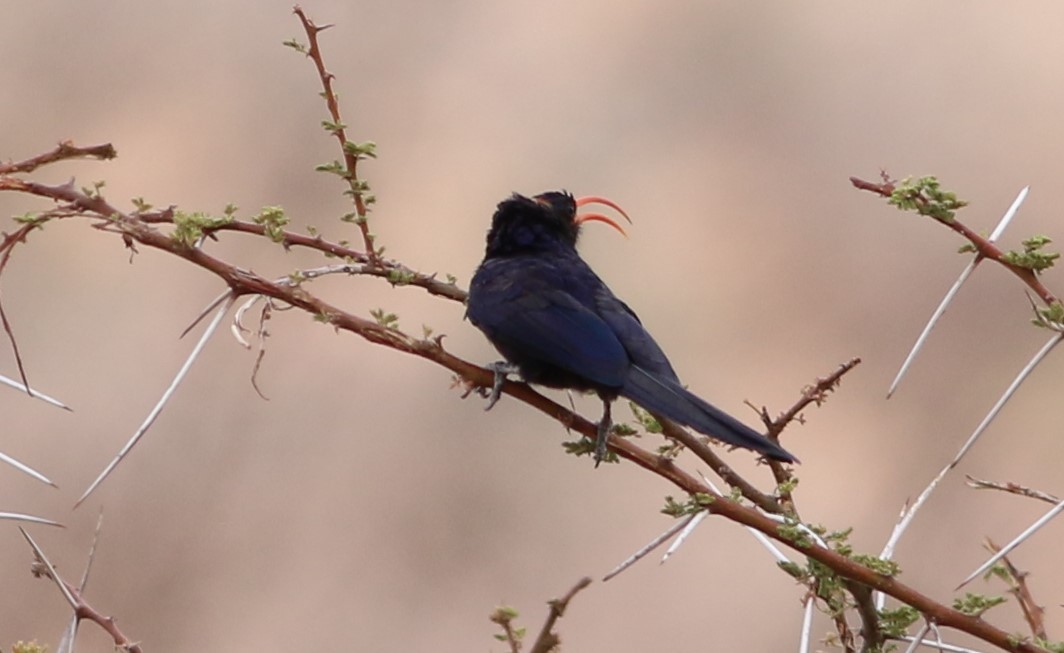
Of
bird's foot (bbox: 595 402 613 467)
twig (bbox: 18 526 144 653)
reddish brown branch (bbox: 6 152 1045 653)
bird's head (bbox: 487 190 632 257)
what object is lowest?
twig (bbox: 18 526 144 653)

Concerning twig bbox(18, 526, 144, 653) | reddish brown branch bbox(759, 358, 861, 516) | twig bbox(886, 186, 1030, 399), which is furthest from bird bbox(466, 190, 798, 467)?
twig bbox(18, 526, 144, 653)

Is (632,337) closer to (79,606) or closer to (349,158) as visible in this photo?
(349,158)

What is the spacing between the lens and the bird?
10.7 feet

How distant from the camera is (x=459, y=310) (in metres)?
9.12

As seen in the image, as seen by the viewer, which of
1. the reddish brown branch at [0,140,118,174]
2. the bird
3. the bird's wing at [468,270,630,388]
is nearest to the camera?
the reddish brown branch at [0,140,118,174]

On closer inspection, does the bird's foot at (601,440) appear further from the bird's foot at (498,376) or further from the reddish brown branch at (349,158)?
the reddish brown branch at (349,158)

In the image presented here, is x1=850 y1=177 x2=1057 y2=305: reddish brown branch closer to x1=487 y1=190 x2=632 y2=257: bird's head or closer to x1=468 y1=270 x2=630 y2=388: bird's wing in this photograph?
x1=468 y1=270 x2=630 y2=388: bird's wing

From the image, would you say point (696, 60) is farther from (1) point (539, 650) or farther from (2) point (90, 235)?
(1) point (539, 650)

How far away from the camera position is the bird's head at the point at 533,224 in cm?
Answer: 430

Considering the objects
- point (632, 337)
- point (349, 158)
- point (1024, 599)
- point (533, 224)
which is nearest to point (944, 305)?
point (1024, 599)

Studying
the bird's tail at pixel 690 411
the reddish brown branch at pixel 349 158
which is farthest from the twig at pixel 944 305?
the reddish brown branch at pixel 349 158

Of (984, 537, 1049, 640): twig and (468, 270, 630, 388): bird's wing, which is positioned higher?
(468, 270, 630, 388): bird's wing

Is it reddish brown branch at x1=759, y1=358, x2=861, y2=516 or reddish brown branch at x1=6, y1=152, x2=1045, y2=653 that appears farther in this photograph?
reddish brown branch at x1=759, y1=358, x2=861, y2=516

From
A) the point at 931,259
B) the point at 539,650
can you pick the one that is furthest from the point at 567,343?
the point at 931,259
